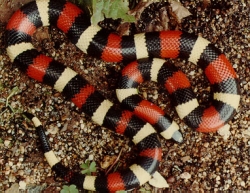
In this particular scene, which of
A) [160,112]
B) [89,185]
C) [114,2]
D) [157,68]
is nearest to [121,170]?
[89,185]

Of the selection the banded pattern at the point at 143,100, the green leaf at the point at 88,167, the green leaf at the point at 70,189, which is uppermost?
the banded pattern at the point at 143,100

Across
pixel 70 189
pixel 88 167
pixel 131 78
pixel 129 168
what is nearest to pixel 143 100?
pixel 131 78

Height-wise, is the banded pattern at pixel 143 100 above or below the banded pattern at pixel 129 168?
above

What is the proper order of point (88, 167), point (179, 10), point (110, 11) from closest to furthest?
1. point (110, 11)
2. point (88, 167)
3. point (179, 10)

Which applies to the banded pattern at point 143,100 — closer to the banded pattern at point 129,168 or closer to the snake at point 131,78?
the snake at point 131,78

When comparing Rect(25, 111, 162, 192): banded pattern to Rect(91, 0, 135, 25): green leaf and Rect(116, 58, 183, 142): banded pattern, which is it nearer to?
Rect(116, 58, 183, 142): banded pattern

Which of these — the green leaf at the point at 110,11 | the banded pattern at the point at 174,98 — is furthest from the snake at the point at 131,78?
the green leaf at the point at 110,11

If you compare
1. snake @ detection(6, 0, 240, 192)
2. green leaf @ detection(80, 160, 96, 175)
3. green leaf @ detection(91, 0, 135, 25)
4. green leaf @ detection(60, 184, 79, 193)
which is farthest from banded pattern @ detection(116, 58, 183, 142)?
green leaf @ detection(60, 184, 79, 193)

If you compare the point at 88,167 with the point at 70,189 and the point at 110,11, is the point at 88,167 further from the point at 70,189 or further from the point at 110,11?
the point at 110,11
